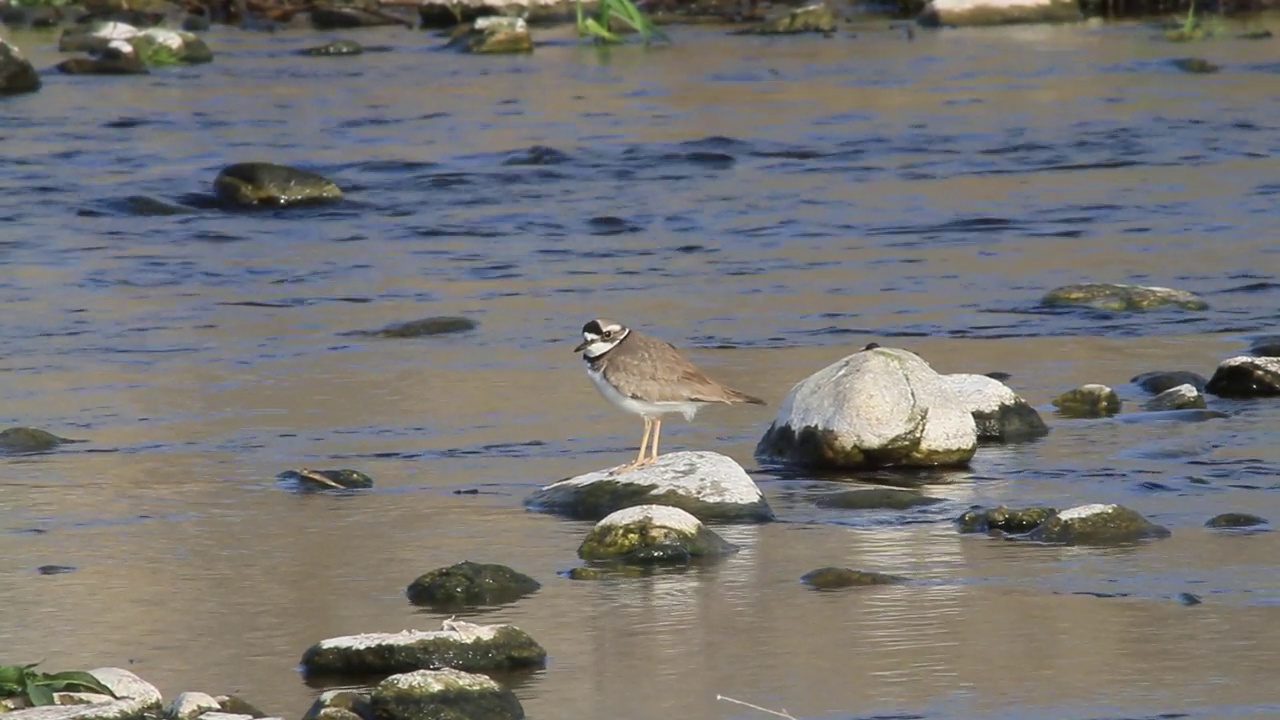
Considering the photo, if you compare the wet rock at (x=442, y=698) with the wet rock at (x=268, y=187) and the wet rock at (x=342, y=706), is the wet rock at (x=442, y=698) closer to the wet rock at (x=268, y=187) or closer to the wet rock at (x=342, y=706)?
the wet rock at (x=342, y=706)

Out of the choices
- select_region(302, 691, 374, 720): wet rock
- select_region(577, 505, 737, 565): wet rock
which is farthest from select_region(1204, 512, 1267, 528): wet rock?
select_region(302, 691, 374, 720): wet rock

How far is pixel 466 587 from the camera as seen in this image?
6992 millimetres

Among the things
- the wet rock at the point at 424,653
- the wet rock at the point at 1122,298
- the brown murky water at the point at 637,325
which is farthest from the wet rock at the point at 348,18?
the wet rock at the point at 424,653

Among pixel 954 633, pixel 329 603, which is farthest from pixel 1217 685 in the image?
pixel 329 603

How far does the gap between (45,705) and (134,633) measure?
99cm

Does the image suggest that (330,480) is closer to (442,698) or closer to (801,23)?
(442,698)

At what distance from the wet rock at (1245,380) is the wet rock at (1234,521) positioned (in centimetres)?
235

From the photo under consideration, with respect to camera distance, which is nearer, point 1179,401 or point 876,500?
point 876,500

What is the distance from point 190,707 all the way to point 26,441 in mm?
4083

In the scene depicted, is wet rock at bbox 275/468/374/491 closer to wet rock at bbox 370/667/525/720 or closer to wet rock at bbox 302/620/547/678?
wet rock at bbox 302/620/547/678

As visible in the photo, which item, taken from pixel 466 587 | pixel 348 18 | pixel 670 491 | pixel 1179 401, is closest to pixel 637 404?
pixel 670 491

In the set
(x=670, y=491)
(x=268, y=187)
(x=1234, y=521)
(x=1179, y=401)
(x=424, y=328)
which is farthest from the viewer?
(x=268, y=187)

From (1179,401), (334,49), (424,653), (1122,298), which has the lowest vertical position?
(334,49)

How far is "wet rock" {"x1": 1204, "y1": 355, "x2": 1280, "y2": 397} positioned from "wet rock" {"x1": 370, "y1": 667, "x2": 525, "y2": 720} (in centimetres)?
517
